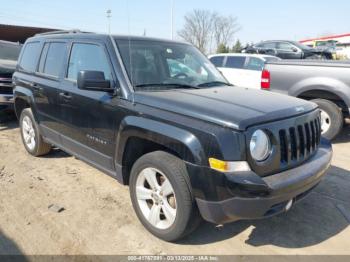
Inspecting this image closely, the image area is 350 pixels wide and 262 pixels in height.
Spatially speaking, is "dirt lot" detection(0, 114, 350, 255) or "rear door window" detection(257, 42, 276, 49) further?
"rear door window" detection(257, 42, 276, 49)

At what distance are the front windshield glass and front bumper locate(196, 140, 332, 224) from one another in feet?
4.74

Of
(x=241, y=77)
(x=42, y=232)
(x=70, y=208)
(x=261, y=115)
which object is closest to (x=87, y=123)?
(x=70, y=208)

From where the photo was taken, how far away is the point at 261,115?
2928mm

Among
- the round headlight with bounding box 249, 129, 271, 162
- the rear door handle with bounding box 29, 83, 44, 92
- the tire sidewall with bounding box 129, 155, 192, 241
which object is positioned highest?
the rear door handle with bounding box 29, 83, 44, 92

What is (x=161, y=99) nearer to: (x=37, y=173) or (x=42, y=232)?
(x=42, y=232)

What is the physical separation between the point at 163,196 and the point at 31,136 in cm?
336

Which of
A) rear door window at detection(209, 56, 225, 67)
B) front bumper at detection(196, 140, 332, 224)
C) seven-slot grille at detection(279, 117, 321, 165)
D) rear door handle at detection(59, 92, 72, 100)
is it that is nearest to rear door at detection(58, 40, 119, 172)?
rear door handle at detection(59, 92, 72, 100)

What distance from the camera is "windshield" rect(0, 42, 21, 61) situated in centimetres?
955

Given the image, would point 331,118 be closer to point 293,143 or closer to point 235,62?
point 293,143

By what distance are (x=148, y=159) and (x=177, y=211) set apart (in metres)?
0.54

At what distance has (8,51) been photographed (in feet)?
32.0

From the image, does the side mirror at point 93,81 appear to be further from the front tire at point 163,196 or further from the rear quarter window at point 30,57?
the rear quarter window at point 30,57

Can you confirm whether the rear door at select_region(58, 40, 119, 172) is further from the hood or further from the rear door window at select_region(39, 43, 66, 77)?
the hood

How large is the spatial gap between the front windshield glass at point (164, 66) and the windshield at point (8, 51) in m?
6.75
